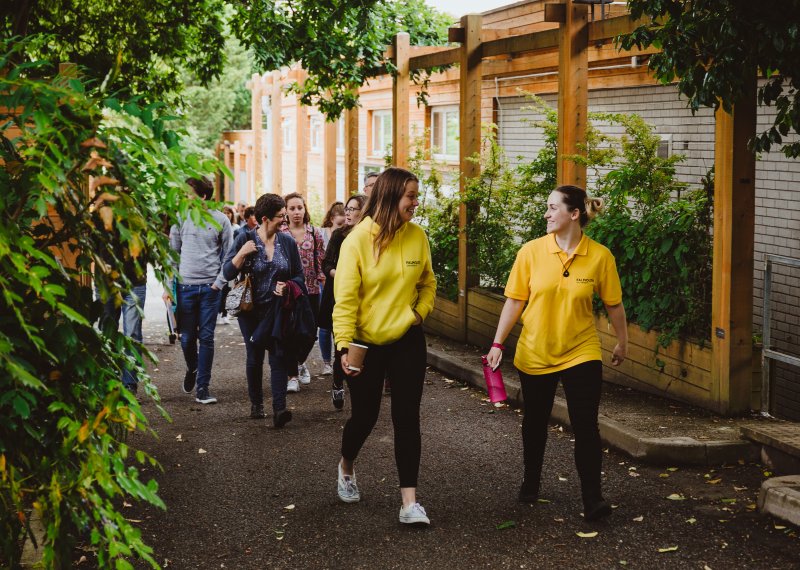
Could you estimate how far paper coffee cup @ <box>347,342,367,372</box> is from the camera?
6.02 m

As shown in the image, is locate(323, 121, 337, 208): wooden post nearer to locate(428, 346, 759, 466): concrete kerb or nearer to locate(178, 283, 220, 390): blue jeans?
locate(178, 283, 220, 390): blue jeans

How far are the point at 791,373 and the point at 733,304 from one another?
244cm

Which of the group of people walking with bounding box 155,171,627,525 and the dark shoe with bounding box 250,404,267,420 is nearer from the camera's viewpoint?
the group of people walking with bounding box 155,171,627,525

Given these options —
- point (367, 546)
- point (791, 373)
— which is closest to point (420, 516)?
point (367, 546)

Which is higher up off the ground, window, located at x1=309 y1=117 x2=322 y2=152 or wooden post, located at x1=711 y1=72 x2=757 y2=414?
window, located at x1=309 y1=117 x2=322 y2=152

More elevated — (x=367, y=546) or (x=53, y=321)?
(x=53, y=321)

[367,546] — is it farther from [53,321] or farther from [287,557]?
[53,321]

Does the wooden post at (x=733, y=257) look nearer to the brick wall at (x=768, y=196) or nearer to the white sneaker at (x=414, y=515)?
the brick wall at (x=768, y=196)

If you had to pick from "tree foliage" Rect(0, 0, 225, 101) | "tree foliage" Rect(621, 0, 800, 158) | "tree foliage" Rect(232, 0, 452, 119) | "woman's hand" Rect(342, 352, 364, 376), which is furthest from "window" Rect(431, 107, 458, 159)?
"woman's hand" Rect(342, 352, 364, 376)

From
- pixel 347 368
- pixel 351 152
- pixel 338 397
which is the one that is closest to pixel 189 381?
pixel 338 397

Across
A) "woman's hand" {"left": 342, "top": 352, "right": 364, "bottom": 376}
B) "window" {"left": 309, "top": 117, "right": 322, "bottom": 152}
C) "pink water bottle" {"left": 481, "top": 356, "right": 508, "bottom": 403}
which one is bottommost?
"pink water bottle" {"left": 481, "top": 356, "right": 508, "bottom": 403}

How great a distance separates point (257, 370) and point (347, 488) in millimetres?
2752

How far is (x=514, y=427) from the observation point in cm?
878

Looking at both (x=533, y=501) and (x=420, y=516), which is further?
(x=533, y=501)
